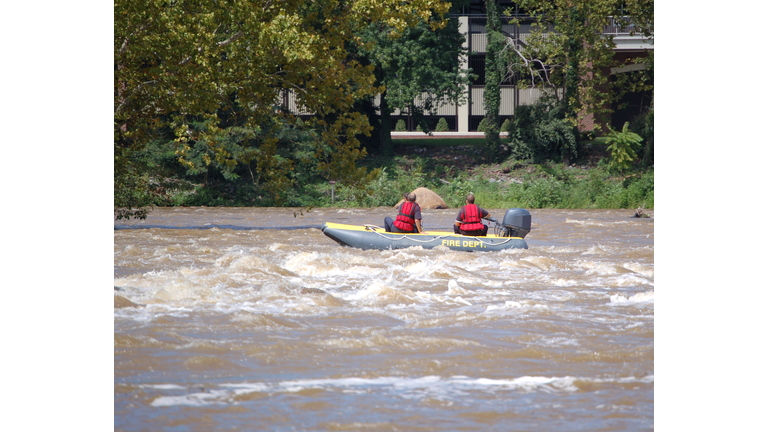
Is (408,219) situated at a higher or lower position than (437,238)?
higher

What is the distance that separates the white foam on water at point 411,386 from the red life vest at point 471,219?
7.40 metres

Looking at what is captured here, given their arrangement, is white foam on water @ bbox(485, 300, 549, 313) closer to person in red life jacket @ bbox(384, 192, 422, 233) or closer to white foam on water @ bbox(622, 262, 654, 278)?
white foam on water @ bbox(622, 262, 654, 278)

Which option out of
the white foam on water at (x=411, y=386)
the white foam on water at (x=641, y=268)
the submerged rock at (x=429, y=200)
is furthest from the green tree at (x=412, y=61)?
the white foam on water at (x=411, y=386)

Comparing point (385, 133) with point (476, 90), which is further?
point (476, 90)

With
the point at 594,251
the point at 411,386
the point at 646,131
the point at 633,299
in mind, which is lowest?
the point at 411,386

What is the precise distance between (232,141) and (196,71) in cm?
1051

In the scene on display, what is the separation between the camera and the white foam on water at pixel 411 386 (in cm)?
519

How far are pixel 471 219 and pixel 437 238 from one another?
789mm

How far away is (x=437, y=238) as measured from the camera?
41.7 feet

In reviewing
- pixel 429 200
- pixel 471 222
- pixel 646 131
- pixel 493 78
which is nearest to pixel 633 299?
pixel 471 222

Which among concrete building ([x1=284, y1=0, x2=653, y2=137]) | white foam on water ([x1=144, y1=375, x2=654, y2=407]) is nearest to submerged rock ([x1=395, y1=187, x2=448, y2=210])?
concrete building ([x1=284, y1=0, x2=653, y2=137])

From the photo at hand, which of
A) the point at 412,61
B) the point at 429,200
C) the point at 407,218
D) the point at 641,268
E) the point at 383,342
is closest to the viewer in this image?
the point at 383,342

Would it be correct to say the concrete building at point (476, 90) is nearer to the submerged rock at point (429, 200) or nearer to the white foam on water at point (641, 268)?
the submerged rock at point (429, 200)

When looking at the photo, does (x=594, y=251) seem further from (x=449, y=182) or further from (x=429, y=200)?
(x=449, y=182)
